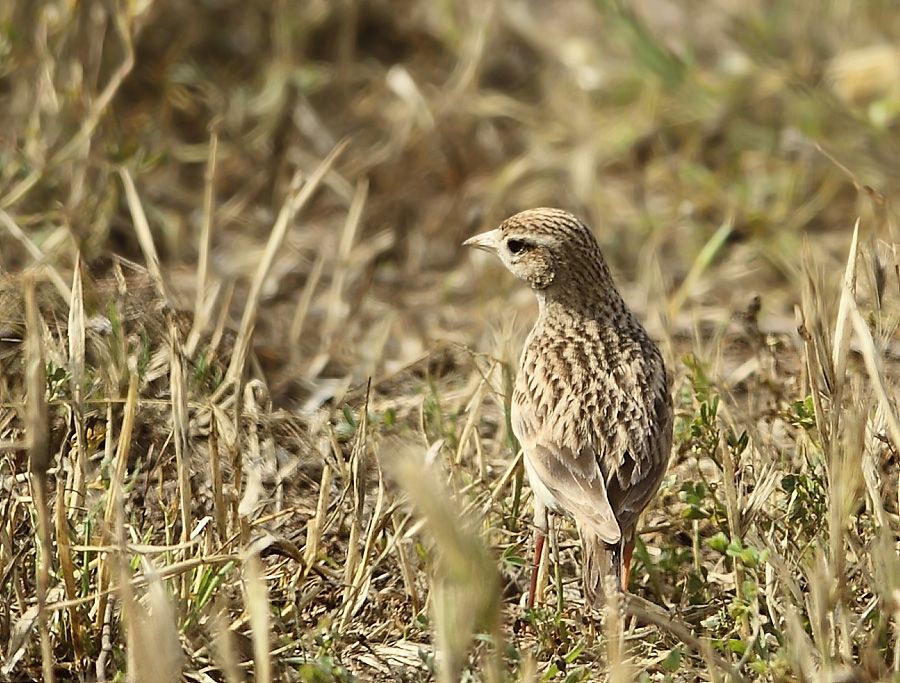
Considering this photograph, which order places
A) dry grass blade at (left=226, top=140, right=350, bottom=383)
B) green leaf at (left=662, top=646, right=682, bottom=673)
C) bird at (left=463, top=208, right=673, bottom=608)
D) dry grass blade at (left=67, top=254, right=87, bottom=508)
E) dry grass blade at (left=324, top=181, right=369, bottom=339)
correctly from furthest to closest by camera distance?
dry grass blade at (left=324, top=181, right=369, bottom=339) → dry grass blade at (left=226, top=140, right=350, bottom=383) → bird at (left=463, top=208, right=673, bottom=608) → dry grass blade at (left=67, top=254, right=87, bottom=508) → green leaf at (left=662, top=646, right=682, bottom=673)

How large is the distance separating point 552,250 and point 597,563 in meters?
1.24

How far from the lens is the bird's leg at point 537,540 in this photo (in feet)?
13.9

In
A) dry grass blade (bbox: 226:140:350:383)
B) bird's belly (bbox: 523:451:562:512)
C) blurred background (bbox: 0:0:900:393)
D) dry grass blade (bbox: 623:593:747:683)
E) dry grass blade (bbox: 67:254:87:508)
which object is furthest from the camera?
blurred background (bbox: 0:0:900:393)

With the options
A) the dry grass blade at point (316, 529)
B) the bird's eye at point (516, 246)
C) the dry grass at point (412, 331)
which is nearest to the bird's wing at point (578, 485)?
the dry grass at point (412, 331)

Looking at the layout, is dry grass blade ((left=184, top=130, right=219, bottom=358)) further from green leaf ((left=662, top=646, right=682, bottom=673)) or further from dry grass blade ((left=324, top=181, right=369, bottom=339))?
green leaf ((left=662, top=646, right=682, bottom=673))

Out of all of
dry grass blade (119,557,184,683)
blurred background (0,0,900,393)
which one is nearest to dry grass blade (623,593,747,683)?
dry grass blade (119,557,184,683)

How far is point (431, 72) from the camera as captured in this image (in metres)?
8.68

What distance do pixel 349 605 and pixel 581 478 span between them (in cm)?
69

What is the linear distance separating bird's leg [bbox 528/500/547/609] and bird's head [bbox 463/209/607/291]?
2.87 ft

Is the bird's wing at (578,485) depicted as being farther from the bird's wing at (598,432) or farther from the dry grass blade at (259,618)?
the dry grass blade at (259,618)

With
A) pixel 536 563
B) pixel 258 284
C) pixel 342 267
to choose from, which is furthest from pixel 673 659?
pixel 342 267

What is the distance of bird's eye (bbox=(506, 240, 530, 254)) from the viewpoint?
195 inches

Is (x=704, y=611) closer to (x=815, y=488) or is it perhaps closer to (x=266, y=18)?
(x=815, y=488)

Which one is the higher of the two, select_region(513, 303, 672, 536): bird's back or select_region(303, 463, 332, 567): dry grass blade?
select_region(513, 303, 672, 536): bird's back
